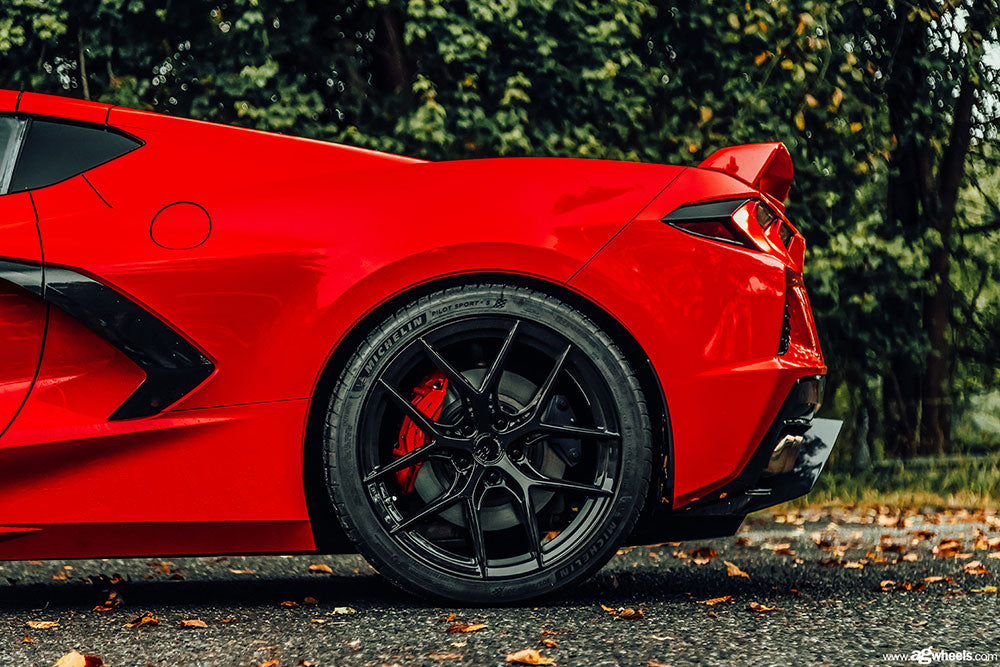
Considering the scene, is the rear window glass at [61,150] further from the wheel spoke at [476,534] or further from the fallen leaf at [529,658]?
the fallen leaf at [529,658]

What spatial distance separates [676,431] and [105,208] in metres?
1.64

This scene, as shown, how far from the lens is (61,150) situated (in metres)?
2.91

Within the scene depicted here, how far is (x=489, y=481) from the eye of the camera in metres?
2.83

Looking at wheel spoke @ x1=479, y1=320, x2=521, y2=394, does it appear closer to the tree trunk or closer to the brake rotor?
the brake rotor

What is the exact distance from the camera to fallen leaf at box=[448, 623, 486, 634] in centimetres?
265

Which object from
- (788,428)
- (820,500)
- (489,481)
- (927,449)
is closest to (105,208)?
(489,481)

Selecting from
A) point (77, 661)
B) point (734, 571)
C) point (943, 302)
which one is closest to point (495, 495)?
point (77, 661)

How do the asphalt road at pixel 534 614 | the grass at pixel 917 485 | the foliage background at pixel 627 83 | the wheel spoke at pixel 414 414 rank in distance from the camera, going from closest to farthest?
the asphalt road at pixel 534 614 < the wheel spoke at pixel 414 414 < the grass at pixel 917 485 < the foliage background at pixel 627 83

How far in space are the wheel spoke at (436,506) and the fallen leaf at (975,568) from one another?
6.21ft

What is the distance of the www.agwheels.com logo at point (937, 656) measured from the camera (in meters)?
2.36

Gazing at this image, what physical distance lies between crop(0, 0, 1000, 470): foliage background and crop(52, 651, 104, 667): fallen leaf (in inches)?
185

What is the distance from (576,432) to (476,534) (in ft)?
1.25

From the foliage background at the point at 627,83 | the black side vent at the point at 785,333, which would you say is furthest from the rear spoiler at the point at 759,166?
the foliage background at the point at 627,83

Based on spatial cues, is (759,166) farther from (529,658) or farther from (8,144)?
(8,144)
